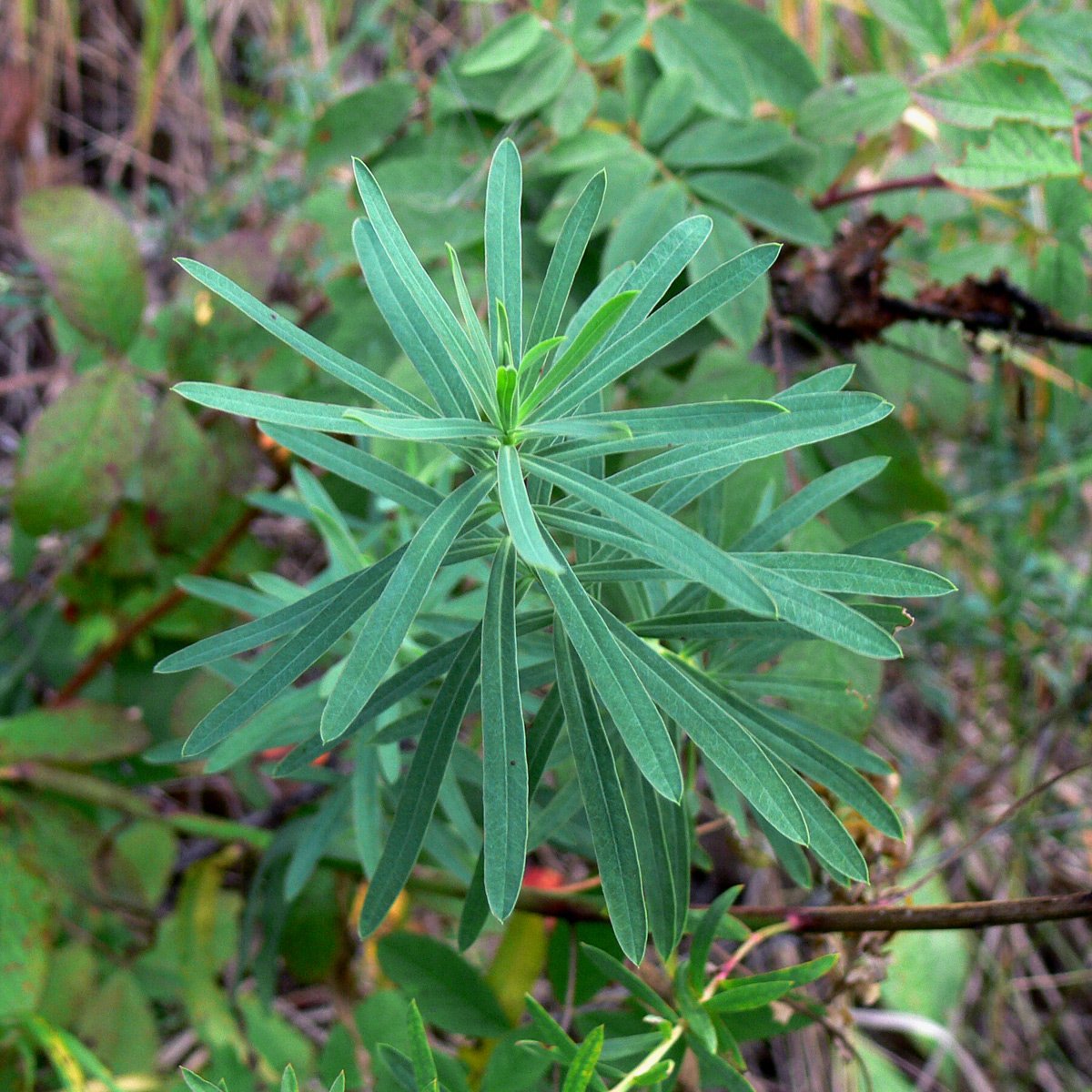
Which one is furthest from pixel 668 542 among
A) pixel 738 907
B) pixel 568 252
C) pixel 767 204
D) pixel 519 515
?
pixel 767 204

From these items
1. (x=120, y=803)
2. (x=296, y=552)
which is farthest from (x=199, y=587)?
(x=296, y=552)

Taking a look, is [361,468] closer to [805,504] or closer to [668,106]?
[805,504]

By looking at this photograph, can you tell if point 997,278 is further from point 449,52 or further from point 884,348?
point 449,52

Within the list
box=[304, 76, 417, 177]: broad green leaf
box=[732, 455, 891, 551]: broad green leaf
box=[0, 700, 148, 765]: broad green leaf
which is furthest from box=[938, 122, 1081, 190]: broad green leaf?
box=[0, 700, 148, 765]: broad green leaf

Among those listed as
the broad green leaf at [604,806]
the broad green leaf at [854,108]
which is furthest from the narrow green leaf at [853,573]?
the broad green leaf at [854,108]

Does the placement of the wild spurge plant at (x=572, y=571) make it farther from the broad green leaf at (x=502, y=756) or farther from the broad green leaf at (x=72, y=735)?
the broad green leaf at (x=72, y=735)

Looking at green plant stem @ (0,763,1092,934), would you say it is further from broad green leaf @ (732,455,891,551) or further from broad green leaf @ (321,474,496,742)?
broad green leaf @ (321,474,496,742)
